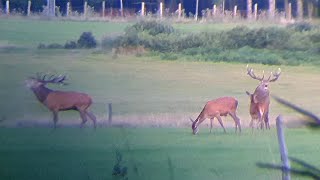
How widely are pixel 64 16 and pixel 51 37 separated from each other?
0.58 ft

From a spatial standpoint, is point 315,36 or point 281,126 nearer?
point 281,126

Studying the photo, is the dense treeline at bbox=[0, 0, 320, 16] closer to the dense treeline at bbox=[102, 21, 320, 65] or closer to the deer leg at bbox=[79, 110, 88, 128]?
the dense treeline at bbox=[102, 21, 320, 65]

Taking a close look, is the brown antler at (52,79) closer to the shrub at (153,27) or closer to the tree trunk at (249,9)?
the shrub at (153,27)

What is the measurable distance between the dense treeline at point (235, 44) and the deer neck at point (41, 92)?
60 centimetres

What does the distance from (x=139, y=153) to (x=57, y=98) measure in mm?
685

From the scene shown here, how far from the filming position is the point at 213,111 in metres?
5.12

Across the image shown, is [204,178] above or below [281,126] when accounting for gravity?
below

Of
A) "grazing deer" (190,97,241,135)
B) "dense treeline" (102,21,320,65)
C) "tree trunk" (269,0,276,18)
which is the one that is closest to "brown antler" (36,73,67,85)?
"dense treeline" (102,21,320,65)

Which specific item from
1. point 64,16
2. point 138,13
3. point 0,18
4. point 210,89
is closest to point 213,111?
point 210,89

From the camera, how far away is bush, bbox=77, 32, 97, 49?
17.2 feet

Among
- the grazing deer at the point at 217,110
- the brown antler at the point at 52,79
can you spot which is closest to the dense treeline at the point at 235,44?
the grazing deer at the point at 217,110

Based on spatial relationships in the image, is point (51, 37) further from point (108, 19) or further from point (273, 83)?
point (273, 83)

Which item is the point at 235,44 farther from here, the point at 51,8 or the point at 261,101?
the point at 51,8

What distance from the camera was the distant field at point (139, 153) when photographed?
5113mm
